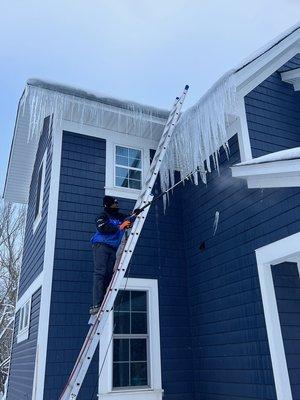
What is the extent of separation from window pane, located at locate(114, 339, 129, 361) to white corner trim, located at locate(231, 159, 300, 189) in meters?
2.99

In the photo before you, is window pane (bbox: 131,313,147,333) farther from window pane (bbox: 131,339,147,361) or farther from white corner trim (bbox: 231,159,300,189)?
white corner trim (bbox: 231,159,300,189)

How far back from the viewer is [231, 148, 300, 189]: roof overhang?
13.8 feet

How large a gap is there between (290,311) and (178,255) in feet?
7.61

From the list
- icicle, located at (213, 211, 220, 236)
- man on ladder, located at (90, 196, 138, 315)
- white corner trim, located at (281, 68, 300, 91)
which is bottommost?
man on ladder, located at (90, 196, 138, 315)

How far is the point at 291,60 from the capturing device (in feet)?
22.4

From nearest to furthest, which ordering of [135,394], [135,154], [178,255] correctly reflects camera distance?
[135,394] < [178,255] < [135,154]

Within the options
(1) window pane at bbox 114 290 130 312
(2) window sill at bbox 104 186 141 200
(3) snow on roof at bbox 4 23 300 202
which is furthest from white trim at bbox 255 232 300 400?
(2) window sill at bbox 104 186 141 200

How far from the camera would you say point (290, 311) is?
464 cm

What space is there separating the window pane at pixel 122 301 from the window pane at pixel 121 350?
1.52 ft

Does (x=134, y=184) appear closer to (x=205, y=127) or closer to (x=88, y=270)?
(x=205, y=127)

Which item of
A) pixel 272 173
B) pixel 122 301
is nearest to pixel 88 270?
pixel 122 301

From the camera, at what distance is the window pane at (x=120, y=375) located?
535 cm

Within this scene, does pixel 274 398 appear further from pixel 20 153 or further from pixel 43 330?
pixel 20 153

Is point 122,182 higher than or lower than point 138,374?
higher
